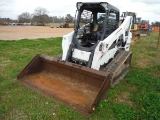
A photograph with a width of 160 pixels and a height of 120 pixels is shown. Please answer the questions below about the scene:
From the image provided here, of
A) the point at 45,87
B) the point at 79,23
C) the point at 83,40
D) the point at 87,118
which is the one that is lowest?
the point at 87,118

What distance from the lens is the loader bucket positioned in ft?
13.5

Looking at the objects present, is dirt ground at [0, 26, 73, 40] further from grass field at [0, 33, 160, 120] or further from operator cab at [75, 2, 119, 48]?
grass field at [0, 33, 160, 120]

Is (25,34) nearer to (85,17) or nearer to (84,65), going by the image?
(85,17)

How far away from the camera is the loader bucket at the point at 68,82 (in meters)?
4.10

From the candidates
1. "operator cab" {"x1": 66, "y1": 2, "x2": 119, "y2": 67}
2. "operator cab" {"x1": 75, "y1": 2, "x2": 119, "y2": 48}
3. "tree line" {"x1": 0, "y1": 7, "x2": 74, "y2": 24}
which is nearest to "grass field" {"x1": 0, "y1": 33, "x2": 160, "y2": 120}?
"operator cab" {"x1": 66, "y1": 2, "x2": 119, "y2": 67}

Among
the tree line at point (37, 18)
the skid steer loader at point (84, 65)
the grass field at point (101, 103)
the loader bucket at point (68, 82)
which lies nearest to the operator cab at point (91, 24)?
the skid steer loader at point (84, 65)

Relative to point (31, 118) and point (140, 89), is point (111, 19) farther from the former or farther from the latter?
point (31, 118)

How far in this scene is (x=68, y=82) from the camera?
5012mm

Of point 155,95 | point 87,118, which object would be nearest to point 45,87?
point 87,118

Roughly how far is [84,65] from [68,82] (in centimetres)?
64

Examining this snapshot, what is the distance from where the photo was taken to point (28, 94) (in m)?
4.62

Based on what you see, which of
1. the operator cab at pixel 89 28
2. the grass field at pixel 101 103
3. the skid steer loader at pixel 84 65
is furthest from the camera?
the operator cab at pixel 89 28

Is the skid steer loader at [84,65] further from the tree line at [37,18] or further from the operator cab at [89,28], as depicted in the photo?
the tree line at [37,18]

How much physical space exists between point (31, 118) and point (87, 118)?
1095 mm
